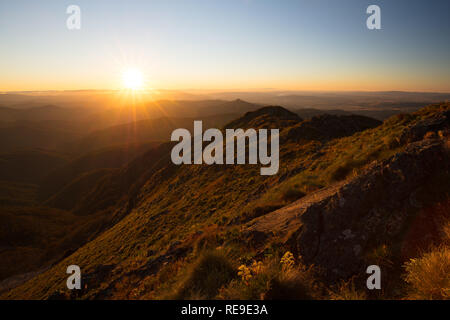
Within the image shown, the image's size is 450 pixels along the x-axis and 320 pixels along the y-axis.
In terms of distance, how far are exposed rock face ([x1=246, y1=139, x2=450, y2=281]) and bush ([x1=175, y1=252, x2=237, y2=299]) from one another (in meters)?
1.74

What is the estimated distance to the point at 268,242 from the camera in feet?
18.9

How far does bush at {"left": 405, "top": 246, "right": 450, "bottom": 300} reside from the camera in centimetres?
324

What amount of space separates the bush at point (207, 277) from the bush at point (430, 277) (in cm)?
320

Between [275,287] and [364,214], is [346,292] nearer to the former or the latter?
[275,287]

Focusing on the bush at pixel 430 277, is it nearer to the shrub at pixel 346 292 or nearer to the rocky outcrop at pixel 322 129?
the shrub at pixel 346 292

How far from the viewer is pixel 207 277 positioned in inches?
177

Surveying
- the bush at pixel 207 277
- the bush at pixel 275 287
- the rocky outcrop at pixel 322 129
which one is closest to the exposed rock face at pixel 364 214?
the bush at pixel 275 287

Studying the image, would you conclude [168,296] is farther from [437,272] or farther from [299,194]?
[299,194]

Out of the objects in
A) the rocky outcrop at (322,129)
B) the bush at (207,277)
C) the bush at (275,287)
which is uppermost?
the rocky outcrop at (322,129)

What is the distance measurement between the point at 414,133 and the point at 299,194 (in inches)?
201

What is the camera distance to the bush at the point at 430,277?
3.24 metres

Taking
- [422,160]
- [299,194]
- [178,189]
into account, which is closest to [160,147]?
[178,189]

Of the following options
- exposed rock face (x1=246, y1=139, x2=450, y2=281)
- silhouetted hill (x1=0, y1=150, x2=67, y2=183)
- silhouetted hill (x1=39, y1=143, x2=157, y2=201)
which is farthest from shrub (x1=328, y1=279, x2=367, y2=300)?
silhouetted hill (x1=0, y1=150, x2=67, y2=183)

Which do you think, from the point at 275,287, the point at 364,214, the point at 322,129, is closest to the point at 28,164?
the point at 322,129
